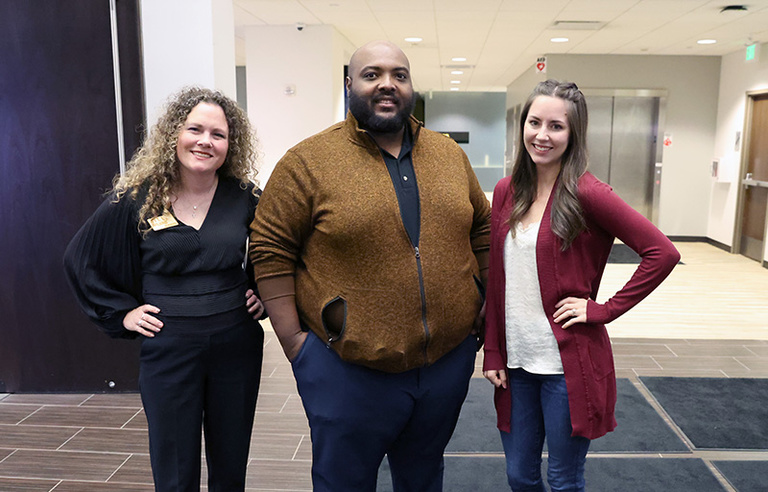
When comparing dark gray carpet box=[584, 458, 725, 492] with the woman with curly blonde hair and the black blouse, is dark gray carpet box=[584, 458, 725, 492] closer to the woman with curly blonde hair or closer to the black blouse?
the woman with curly blonde hair

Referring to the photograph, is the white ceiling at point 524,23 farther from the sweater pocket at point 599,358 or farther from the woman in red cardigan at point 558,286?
the sweater pocket at point 599,358

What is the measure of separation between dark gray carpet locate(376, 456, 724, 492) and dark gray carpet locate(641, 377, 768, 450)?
0.34 metres

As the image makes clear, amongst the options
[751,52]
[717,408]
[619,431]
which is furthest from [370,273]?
[751,52]

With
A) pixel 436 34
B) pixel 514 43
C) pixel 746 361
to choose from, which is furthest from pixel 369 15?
pixel 746 361

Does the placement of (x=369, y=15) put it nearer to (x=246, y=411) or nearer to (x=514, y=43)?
(x=514, y=43)

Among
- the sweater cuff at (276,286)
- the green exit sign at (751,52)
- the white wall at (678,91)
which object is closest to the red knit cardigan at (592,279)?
the sweater cuff at (276,286)

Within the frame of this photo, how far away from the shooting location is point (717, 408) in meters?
3.45

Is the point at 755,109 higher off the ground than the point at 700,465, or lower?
higher

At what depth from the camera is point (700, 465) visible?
2.82 metres

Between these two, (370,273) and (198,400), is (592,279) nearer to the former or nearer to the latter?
(370,273)

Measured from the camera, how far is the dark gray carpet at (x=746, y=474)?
2639 mm

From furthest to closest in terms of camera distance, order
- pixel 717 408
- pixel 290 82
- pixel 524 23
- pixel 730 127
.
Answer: pixel 730 127, pixel 290 82, pixel 524 23, pixel 717 408

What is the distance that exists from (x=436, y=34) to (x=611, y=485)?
→ 6154mm

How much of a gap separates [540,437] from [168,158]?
1.38 m
